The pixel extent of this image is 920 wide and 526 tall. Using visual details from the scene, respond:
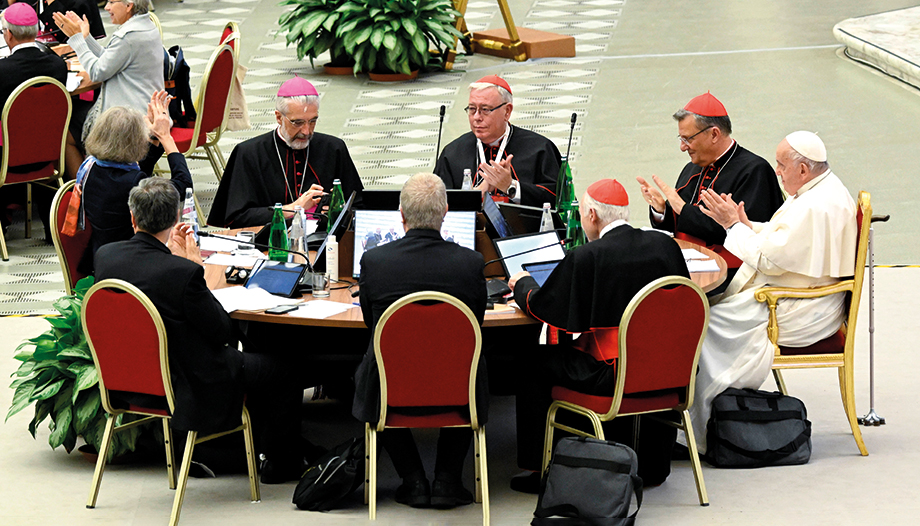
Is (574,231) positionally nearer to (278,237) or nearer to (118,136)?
(278,237)

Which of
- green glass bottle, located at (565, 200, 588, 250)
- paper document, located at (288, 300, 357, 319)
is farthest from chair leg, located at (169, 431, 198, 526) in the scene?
green glass bottle, located at (565, 200, 588, 250)

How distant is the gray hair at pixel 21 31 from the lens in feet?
23.0

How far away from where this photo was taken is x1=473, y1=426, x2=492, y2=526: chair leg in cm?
384

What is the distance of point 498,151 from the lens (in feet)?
18.8

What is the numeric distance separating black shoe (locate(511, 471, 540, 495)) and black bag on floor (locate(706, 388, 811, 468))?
2.23 ft

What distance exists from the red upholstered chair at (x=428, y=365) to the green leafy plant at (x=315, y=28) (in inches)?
294

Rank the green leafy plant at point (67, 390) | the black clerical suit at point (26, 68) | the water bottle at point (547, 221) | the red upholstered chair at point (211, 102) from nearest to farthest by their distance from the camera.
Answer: the green leafy plant at point (67, 390) → the water bottle at point (547, 221) → the black clerical suit at point (26, 68) → the red upholstered chair at point (211, 102)

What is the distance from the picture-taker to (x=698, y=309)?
13.1 feet

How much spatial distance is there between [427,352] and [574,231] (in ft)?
3.64

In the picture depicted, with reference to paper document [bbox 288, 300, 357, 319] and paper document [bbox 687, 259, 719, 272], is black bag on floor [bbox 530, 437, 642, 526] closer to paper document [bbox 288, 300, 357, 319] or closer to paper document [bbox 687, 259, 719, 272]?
paper document [bbox 288, 300, 357, 319]

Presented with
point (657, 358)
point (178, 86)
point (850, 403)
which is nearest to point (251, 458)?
point (657, 358)

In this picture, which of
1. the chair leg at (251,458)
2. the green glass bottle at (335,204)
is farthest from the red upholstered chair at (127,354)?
the green glass bottle at (335,204)

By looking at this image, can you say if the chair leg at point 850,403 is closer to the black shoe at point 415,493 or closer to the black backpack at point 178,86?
the black shoe at point 415,493

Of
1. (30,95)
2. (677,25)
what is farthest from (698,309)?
(677,25)
